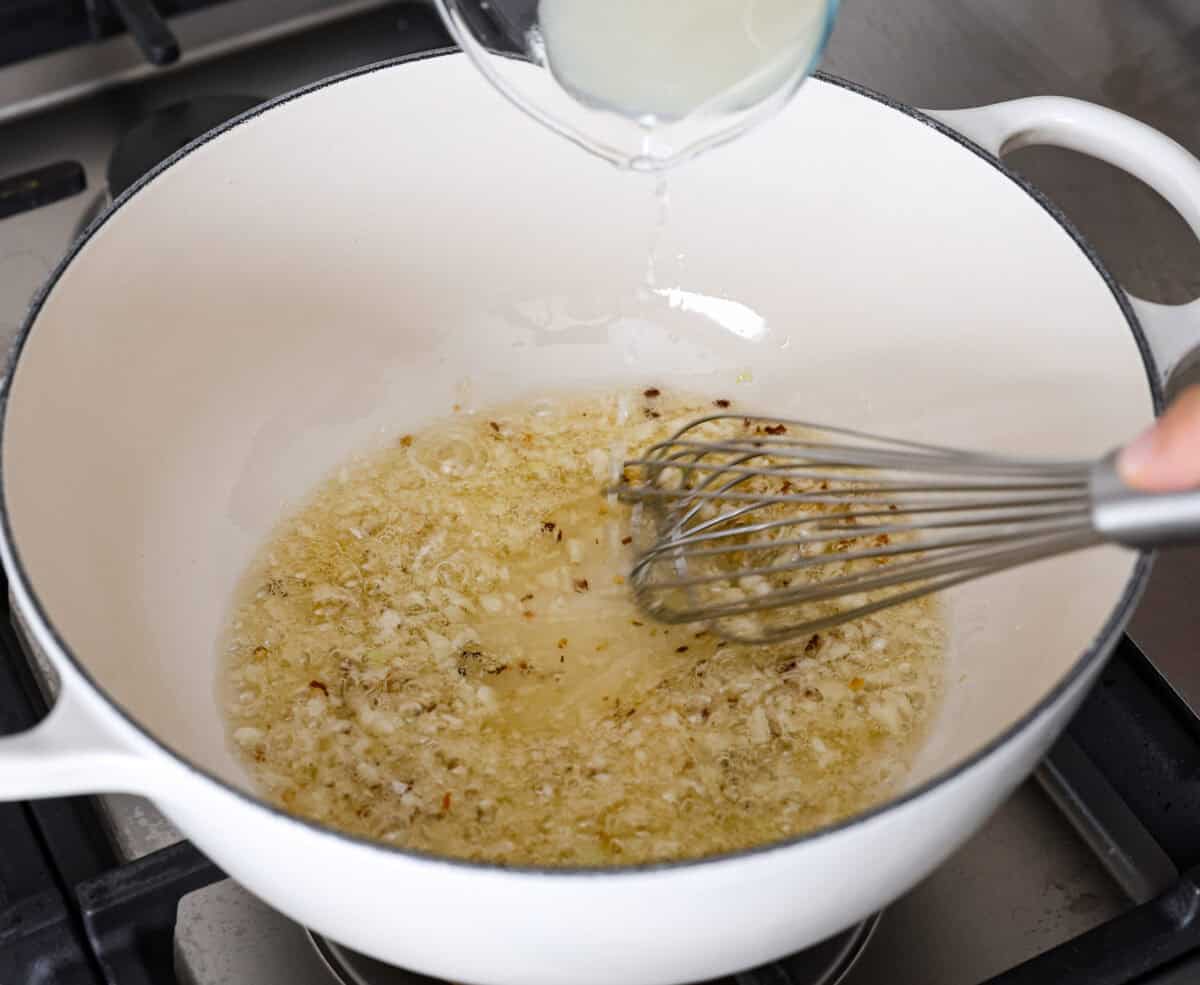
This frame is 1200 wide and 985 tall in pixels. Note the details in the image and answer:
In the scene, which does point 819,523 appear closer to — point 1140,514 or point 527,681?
point 527,681

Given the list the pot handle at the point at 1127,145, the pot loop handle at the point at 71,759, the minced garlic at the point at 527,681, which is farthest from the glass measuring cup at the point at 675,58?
the pot loop handle at the point at 71,759

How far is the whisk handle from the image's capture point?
0.54m

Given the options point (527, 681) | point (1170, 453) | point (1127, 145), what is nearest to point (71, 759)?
point (527, 681)

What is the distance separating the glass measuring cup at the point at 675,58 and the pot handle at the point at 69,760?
41 centimetres

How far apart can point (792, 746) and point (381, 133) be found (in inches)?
18.7

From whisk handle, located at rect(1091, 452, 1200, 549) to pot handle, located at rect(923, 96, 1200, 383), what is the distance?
0.21 m

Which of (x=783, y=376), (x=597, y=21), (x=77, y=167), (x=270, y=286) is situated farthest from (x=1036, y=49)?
(x=77, y=167)

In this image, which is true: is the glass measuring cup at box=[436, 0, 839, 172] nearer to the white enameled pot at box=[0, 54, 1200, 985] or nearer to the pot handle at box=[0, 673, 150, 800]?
the white enameled pot at box=[0, 54, 1200, 985]

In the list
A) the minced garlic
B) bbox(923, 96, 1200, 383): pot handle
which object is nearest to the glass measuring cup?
bbox(923, 96, 1200, 383): pot handle

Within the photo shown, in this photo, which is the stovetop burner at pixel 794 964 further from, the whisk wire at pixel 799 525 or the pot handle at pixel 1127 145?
the pot handle at pixel 1127 145

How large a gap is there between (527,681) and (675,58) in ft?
1.20

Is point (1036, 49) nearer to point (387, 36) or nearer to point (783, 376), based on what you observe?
point (783, 376)

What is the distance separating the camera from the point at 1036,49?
1143 millimetres

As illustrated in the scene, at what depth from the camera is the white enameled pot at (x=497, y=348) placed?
605 millimetres
